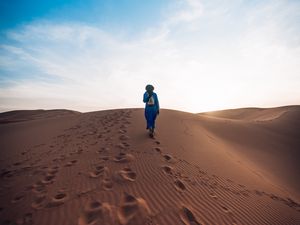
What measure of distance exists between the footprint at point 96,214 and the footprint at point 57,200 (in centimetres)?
56

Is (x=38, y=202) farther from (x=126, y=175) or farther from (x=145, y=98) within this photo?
(x=145, y=98)

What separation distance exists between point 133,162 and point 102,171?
0.89m

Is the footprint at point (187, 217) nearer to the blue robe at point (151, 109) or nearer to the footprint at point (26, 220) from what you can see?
the footprint at point (26, 220)

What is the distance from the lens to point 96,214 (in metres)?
3.23

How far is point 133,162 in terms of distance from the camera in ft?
17.6

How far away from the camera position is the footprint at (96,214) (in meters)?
3.07

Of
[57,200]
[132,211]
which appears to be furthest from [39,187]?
[132,211]

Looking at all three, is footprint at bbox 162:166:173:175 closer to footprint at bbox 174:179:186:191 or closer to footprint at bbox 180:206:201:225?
footprint at bbox 174:179:186:191

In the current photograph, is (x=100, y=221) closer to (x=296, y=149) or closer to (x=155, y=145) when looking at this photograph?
(x=155, y=145)

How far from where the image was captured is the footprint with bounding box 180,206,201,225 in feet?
10.6

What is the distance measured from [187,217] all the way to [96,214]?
59.4 inches

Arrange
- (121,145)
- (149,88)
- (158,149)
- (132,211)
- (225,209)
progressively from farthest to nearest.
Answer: (149,88) → (121,145) → (158,149) → (225,209) → (132,211)

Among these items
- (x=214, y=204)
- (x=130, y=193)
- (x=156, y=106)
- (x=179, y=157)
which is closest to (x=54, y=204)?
(x=130, y=193)

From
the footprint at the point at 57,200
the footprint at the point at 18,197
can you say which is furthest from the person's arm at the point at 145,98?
the footprint at the point at 18,197
